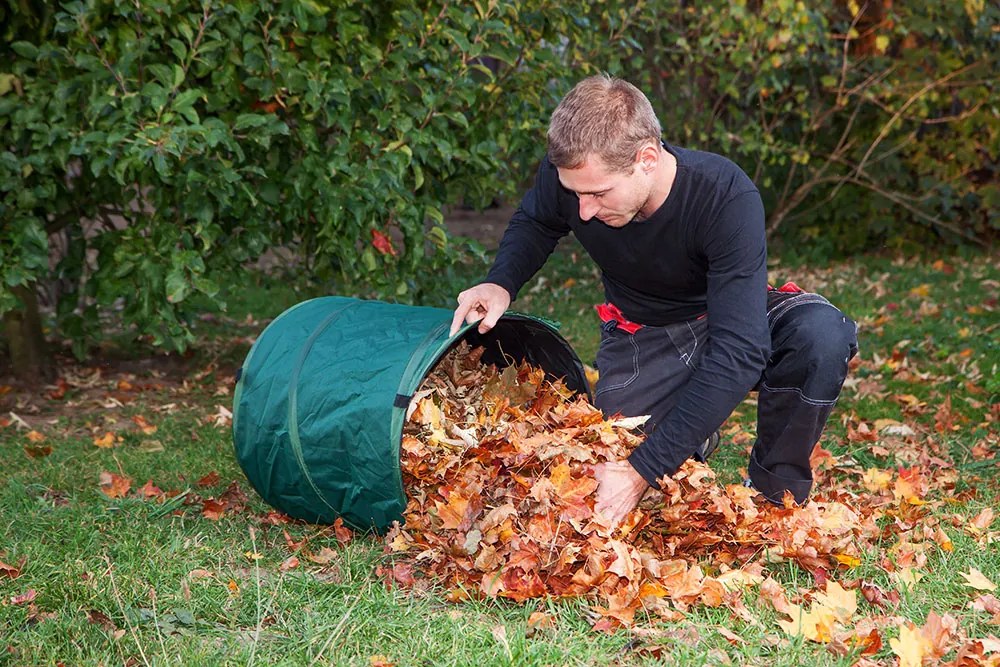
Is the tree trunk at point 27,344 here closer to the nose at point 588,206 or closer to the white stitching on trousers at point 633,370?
the white stitching on trousers at point 633,370

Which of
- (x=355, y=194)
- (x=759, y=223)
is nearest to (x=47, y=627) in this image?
(x=759, y=223)

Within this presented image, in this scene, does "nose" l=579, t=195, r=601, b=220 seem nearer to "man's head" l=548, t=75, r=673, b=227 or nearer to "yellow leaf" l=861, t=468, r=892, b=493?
"man's head" l=548, t=75, r=673, b=227

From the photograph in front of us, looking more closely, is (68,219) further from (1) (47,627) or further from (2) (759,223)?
(2) (759,223)

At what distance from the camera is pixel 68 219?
5156 mm

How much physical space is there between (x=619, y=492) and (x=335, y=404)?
0.85m

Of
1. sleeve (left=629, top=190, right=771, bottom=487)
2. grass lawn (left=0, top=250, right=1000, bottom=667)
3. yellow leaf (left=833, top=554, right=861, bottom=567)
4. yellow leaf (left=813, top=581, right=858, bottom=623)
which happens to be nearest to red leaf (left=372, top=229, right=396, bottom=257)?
grass lawn (left=0, top=250, right=1000, bottom=667)

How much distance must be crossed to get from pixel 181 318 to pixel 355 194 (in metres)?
1.11

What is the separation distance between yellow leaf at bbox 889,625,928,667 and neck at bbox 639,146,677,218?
1.39 meters

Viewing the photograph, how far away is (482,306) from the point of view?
10.9 feet

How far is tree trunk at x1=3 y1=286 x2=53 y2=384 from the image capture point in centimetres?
548

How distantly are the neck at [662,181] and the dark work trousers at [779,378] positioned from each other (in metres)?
0.58

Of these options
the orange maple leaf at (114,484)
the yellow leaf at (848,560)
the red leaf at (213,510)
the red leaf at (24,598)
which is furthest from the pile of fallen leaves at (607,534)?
the orange maple leaf at (114,484)

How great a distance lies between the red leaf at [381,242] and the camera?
15.7ft

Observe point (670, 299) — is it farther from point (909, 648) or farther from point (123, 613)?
point (123, 613)
